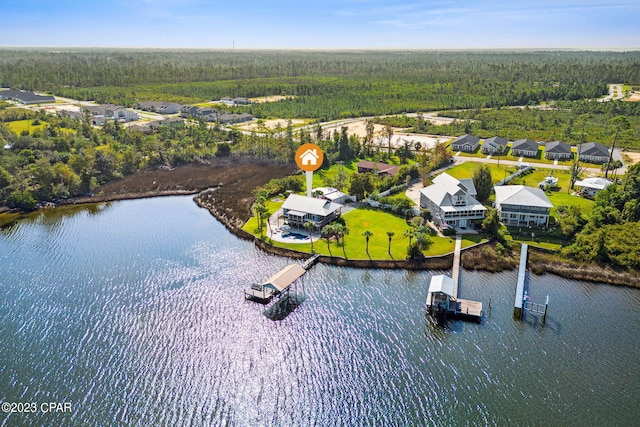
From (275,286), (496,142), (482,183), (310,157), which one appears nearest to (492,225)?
(482,183)

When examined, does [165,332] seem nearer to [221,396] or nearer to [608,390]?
[221,396]

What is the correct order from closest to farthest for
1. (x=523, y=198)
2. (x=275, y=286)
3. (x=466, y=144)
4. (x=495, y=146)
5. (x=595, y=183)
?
(x=275, y=286) < (x=523, y=198) < (x=595, y=183) < (x=495, y=146) < (x=466, y=144)

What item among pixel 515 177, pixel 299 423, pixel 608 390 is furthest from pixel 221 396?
pixel 515 177

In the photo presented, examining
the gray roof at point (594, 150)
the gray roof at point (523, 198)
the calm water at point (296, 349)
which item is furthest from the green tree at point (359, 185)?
the gray roof at point (594, 150)

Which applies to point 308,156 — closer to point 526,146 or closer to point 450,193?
point 450,193

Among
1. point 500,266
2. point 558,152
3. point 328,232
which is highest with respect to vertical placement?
point 558,152

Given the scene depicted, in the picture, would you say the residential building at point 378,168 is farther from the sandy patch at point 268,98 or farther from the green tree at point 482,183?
the sandy patch at point 268,98
